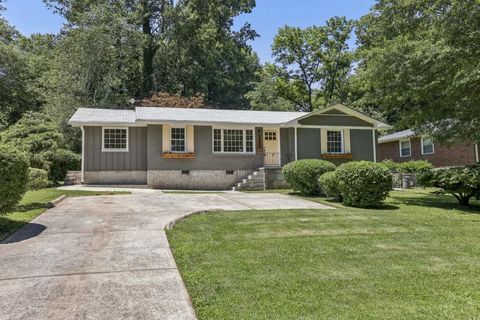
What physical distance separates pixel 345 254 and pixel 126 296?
3.13 meters

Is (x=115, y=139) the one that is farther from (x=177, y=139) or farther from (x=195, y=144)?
(x=195, y=144)

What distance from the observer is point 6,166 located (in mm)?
6281

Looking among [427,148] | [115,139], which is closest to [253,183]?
[115,139]

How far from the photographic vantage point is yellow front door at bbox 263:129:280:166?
61.0 ft

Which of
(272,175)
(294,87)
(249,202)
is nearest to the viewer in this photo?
(249,202)

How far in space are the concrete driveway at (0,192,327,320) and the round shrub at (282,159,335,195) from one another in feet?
20.9

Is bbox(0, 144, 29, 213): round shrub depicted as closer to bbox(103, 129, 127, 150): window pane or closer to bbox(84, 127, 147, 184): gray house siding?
bbox(84, 127, 147, 184): gray house siding

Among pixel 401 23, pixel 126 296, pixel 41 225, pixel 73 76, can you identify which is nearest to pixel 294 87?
pixel 73 76

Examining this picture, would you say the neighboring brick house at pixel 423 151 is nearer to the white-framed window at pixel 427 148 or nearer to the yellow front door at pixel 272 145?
the white-framed window at pixel 427 148

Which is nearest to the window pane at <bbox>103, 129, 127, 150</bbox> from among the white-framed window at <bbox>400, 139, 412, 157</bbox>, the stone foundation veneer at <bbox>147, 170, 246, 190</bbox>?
the stone foundation veneer at <bbox>147, 170, 246, 190</bbox>

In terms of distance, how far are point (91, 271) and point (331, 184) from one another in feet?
26.9

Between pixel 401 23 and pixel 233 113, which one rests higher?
pixel 401 23

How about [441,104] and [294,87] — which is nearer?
[441,104]

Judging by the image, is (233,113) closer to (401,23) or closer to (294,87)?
(401,23)
